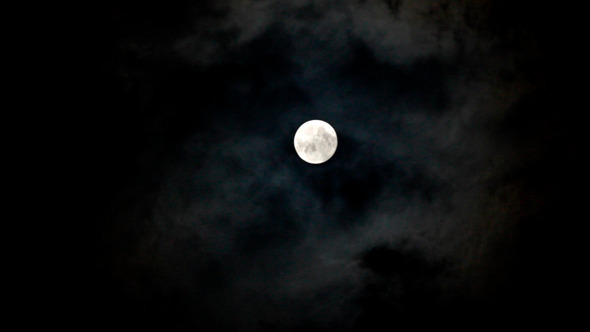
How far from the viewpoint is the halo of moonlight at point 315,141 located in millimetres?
8680

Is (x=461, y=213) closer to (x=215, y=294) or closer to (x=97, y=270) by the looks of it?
(x=215, y=294)

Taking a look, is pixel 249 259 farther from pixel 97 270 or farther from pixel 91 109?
pixel 91 109

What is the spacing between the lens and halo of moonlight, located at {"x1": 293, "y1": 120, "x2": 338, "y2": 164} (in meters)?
8.68

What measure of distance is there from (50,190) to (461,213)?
319 inches

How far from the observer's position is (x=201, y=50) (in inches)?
336

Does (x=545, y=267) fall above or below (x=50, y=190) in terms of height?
below

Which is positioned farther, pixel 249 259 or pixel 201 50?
pixel 249 259

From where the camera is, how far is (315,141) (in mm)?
8672

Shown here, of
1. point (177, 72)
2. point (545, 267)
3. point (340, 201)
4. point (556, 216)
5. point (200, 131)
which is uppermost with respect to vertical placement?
point (177, 72)

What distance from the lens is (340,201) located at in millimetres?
9062

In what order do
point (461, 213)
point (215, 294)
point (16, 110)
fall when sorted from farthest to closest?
point (215, 294) → point (461, 213) → point (16, 110)

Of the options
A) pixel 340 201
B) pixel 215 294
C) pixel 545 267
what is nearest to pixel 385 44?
pixel 340 201

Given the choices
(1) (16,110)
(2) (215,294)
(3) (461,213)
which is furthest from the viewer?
(2) (215,294)

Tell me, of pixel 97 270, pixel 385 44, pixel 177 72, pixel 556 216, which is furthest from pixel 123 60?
pixel 556 216
